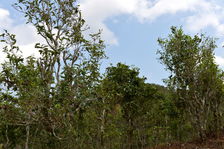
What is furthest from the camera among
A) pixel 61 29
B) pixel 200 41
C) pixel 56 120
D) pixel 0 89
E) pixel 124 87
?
pixel 200 41

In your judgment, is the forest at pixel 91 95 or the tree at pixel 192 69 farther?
the tree at pixel 192 69

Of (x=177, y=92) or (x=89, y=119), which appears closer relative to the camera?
(x=89, y=119)

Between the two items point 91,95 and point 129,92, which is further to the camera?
point 129,92

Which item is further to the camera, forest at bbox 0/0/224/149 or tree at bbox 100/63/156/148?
tree at bbox 100/63/156/148

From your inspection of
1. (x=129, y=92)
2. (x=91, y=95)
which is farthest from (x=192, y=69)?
(x=91, y=95)

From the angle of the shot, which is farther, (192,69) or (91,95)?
(192,69)

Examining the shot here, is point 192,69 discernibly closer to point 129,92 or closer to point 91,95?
point 129,92

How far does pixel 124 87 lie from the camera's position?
22.3m

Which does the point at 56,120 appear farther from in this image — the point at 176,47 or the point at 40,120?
the point at 176,47

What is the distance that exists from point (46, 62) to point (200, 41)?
17.5 m

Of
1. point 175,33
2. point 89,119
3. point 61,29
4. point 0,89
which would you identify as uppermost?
point 175,33

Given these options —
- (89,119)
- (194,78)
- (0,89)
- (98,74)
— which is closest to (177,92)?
(194,78)

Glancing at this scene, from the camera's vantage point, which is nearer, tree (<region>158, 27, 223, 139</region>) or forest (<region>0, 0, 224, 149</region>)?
forest (<region>0, 0, 224, 149</region>)

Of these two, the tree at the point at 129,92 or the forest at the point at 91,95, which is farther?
the tree at the point at 129,92
